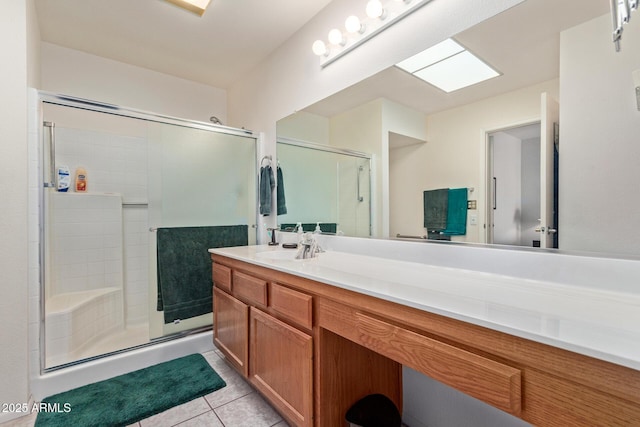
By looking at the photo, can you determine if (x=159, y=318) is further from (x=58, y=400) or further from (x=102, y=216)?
(x=102, y=216)

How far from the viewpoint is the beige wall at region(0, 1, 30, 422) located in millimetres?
1495

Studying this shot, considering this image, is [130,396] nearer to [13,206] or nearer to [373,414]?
[13,206]

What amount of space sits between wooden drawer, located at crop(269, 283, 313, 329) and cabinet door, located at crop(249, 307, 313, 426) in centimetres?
5

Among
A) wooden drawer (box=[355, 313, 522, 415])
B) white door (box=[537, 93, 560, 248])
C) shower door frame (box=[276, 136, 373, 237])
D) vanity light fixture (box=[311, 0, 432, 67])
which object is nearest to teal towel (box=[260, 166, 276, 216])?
shower door frame (box=[276, 136, 373, 237])

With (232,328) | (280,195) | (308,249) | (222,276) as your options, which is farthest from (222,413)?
(280,195)

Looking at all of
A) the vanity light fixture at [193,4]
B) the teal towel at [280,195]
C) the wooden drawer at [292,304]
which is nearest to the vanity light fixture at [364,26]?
the vanity light fixture at [193,4]

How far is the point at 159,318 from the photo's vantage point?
214cm

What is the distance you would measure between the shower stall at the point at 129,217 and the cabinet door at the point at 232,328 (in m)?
0.38

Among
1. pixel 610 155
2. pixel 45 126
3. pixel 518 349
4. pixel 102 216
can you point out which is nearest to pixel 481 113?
pixel 610 155

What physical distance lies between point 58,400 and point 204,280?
1.02 m

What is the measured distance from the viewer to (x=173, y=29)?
216cm

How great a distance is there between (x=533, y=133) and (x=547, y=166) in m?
0.13

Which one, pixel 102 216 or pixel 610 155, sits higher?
pixel 610 155

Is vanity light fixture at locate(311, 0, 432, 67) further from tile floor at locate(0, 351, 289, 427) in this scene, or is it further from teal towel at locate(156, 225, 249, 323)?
tile floor at locate(0, 351, 289, 427)
